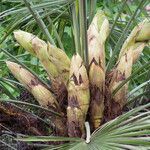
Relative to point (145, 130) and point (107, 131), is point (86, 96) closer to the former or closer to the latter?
point (107, 131)

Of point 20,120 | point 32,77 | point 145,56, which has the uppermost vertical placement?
point 145,56

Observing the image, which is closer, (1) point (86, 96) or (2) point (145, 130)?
(2) point (145, 130)

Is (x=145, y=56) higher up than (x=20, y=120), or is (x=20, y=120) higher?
(x=145, y=56)

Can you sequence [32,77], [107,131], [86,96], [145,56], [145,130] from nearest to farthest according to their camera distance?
[145,130] < [107,131] < [86,96] < [32,77] < [145,56]

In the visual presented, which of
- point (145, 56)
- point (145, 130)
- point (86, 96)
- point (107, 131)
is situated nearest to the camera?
point (145, 130)

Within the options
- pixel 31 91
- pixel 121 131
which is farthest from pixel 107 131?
pixel 31 91

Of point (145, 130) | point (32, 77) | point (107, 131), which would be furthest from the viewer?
point (32, 77)

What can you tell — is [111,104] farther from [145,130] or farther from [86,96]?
[145,130]

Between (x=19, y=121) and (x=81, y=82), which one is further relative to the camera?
(x=19, y=121)

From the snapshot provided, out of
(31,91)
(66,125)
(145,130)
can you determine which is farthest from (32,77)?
(145,130)
